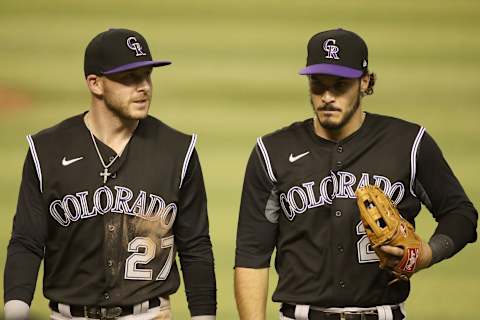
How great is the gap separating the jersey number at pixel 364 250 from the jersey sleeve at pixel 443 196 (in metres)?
0.24

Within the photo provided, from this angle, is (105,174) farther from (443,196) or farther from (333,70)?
(443,196)

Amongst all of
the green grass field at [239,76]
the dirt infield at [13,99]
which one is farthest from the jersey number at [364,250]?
the dirt infield at [13,99]

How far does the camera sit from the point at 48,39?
6035mm

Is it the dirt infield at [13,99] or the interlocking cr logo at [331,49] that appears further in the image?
the dirt infield at [13,99]

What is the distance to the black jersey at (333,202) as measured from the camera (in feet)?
14.3

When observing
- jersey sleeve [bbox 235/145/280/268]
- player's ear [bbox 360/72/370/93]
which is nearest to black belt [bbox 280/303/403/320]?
jersey sleeve [bbox 235/145/280/268]

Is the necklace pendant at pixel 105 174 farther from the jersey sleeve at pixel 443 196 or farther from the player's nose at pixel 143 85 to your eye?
the jersey sleeve at pixel 443 196

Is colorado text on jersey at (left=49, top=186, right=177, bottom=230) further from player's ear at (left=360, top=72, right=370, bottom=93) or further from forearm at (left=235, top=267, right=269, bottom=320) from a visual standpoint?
player's ear at (left=360, top=72, right=370, bottom=93)

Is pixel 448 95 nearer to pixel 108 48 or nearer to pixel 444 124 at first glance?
pixel 444 124

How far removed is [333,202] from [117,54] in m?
0.87

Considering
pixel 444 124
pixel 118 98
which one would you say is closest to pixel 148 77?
pixel 118 98

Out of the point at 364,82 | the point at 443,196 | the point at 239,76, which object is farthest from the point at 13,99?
the point at 443,196

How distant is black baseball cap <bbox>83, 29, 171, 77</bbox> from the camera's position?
440 cm

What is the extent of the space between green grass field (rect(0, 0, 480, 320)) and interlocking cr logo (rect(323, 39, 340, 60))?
1.55m
